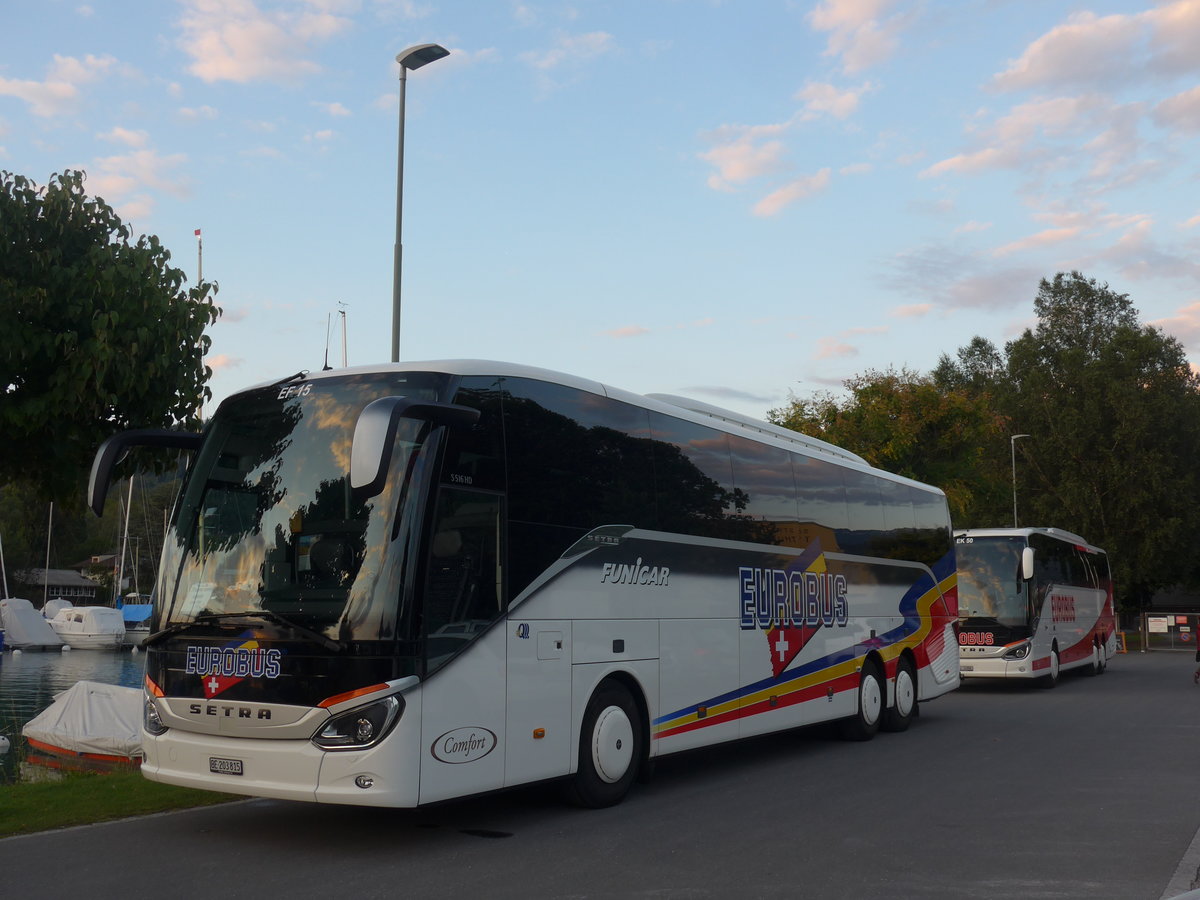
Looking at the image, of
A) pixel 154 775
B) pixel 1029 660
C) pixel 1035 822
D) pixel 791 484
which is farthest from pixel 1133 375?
pixel 154 775

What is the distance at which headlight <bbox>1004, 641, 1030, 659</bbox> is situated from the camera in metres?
24.3

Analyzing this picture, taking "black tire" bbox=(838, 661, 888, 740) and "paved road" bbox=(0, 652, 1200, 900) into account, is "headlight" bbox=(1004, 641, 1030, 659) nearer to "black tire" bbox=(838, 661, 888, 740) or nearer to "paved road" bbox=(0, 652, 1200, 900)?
"black tire" bbox=(838, 661, 888, 740)

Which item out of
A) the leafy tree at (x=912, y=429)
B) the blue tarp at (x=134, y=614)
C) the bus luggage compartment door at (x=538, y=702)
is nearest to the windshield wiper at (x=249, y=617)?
the bus luggage compartment door at (x=538, y=702)

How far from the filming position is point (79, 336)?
499 inches

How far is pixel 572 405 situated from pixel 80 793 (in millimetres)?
5368

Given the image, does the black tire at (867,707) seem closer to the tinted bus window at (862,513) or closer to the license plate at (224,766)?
the tinted bus window at (862,513)

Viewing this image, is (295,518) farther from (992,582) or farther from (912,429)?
(912,429)

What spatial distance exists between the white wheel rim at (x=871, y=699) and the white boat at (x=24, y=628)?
49.4m

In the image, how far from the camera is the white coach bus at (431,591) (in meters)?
8.06

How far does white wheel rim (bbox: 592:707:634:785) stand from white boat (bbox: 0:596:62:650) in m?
52.3

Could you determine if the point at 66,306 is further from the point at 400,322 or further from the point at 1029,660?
the point at 1029,660

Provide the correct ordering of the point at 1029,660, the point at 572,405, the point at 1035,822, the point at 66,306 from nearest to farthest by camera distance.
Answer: the point at 1035,822 → the point at 572,405 → the point at 66,306 → the point at 1029,660

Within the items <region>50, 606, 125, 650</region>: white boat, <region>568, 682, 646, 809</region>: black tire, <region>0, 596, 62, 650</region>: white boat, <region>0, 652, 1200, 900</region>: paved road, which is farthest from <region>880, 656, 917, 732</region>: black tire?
<region>50, 606, 125, 650</region>: white boat

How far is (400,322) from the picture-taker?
53.4ft
